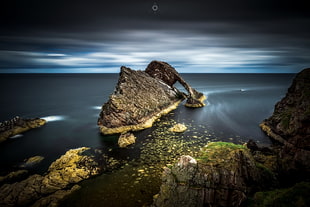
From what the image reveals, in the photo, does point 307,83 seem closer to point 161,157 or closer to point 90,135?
point 161,157

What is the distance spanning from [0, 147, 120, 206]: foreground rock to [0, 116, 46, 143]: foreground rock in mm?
12853

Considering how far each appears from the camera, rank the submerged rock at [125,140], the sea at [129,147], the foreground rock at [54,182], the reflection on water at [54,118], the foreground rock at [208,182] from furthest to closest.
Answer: the reflection on water at [54,118] < the submerged rock at [125,140] < the sea at [129,147] < the foreground rock at [54,182] < the foreground rock at [208,182]

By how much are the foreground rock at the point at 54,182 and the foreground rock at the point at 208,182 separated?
7.93 metres

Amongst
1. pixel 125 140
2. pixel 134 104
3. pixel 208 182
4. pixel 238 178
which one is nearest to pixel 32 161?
pixel 125 140

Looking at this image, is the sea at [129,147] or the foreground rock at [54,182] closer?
the foreground rock at [54,182]

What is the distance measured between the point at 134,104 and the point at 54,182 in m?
18.5

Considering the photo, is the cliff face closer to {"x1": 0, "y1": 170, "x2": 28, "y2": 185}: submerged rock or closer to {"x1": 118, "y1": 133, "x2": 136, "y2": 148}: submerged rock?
{"x1": 118, "y1": 133, "x2": 136, "y2": 148}: submerged rock

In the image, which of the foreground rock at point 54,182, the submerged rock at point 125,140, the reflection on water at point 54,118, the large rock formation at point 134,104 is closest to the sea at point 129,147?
the reflection on water at point 54,118

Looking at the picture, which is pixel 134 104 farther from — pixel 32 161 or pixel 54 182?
pixel 54 182

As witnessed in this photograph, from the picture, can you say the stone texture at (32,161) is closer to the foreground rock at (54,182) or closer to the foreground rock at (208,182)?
the foreground rock at (54,182)

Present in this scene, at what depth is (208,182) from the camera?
1055 centimetres

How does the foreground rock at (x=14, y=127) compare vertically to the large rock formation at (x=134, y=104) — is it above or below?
below

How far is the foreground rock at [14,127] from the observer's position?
82.9 ft

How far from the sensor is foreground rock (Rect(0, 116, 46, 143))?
82.9 feet
